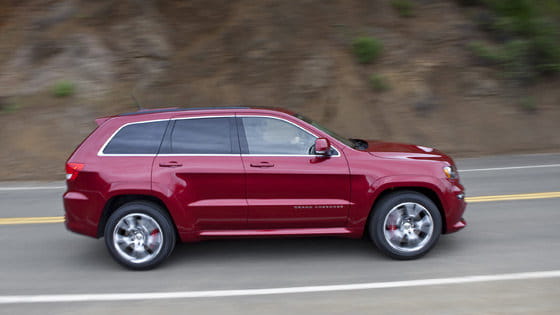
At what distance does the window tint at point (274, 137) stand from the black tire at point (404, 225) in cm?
106

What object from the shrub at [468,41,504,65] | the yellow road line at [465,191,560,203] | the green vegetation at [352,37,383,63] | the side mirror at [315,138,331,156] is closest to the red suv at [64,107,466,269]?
the side mirror at [315,138,331,156]

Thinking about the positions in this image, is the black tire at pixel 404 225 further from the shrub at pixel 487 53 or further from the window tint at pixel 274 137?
the shrub at pixel 487 53

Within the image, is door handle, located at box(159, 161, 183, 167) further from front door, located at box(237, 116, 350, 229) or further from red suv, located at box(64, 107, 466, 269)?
front door, located at box(237, 116, 350, 229)

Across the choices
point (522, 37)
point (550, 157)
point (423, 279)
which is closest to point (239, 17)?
point (522, 37)

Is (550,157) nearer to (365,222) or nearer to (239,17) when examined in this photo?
(365,222)

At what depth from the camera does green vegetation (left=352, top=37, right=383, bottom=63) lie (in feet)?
51.0

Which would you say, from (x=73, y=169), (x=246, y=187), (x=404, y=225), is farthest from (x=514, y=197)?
(x=73, y=169)

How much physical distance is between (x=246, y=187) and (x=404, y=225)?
1782 millimetres

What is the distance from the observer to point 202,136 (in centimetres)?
628

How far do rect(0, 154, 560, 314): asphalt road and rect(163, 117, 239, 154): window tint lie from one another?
1.29 meters

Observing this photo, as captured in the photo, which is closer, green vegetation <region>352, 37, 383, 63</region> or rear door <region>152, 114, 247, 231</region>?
rear door <region>152, 114, 247, 231</region>

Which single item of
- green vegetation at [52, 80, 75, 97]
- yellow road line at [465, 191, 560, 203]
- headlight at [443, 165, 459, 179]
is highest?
green vegetation at [52, 80, 75, 97]

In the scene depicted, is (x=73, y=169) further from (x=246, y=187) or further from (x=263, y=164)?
(x=263, y=164)

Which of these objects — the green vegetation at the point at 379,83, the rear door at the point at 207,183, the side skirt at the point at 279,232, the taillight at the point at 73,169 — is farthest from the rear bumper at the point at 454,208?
the green vegetation at the point at 379,83
